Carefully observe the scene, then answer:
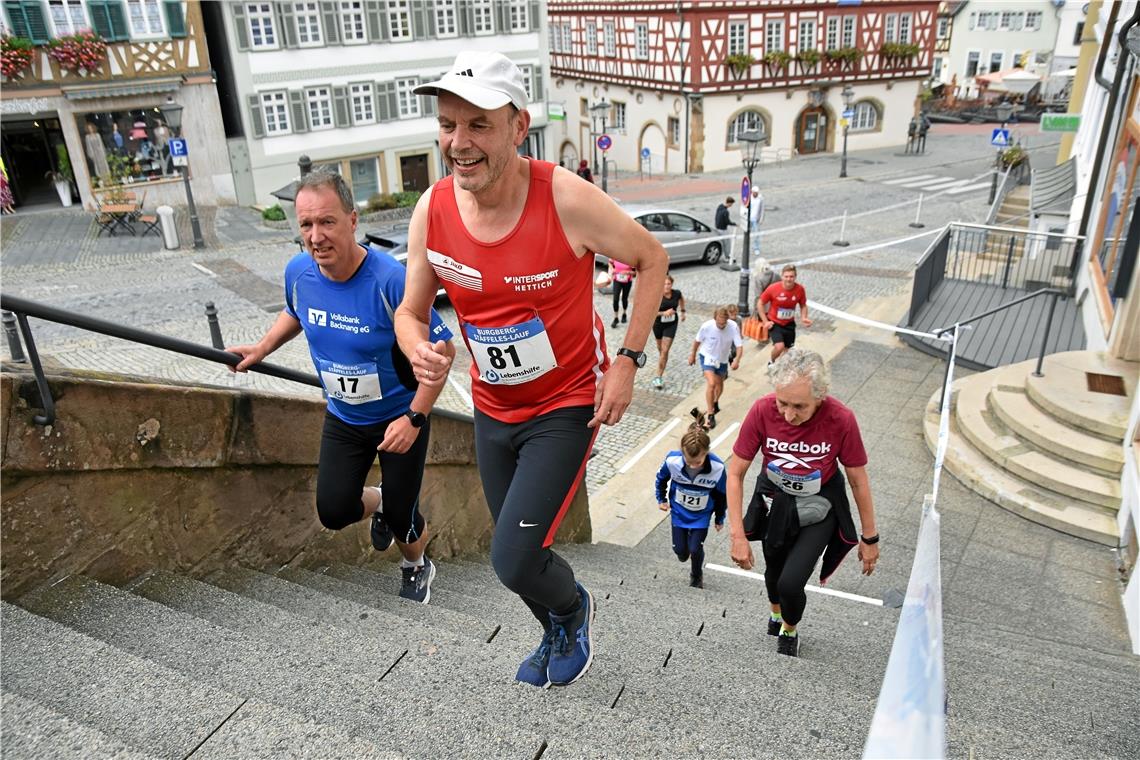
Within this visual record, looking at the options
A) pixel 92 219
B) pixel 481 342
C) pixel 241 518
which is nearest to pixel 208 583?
pixel 241 518

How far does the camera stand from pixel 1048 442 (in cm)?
804

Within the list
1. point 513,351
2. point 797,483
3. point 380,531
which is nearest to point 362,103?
point 380,531

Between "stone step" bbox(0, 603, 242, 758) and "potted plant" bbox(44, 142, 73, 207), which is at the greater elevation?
"stone step" bbox(0, 603, 242, 758)

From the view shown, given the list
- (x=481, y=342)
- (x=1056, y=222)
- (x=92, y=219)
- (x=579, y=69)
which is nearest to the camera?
(x=481, y=342)

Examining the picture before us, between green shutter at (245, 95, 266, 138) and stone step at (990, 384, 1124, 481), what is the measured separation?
24611 millimetres

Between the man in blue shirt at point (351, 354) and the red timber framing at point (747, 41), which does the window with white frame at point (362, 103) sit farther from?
the man in blue shirt at point (351, 354)

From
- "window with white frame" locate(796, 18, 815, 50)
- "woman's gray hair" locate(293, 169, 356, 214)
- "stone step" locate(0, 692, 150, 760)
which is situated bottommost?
"stone step" locate(0, 692, 150, 760)

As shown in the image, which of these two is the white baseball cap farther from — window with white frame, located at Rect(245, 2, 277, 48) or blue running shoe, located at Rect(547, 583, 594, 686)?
window with white frame, located at Rect(245, 2, 277, 48)

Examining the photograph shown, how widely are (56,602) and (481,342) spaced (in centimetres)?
197

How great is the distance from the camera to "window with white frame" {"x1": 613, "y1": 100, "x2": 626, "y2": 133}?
41.7 metres

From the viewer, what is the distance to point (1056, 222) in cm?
1791

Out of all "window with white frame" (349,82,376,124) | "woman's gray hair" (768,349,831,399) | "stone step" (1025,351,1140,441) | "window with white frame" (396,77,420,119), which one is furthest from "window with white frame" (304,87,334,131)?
"woman's gray hair" (768,349,831,399)

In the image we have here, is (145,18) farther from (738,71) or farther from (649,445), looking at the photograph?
(738,71)

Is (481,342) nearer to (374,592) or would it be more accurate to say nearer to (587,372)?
(587,372)
